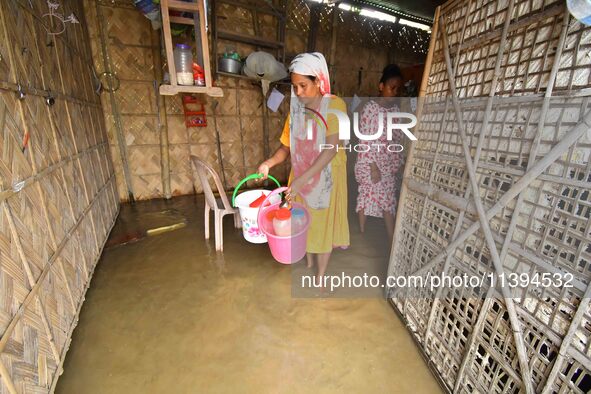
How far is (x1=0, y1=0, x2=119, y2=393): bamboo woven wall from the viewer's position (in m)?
1.14

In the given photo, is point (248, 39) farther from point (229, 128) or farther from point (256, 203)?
point (256, 203)

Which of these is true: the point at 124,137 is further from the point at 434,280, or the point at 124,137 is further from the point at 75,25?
the point at 434,280

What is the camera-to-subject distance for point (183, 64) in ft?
7.82

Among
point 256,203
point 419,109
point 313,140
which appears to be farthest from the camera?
point 256,203

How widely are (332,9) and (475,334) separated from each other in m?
5.28

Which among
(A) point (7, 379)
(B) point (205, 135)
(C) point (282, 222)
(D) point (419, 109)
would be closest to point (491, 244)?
(D) point (419, 109)

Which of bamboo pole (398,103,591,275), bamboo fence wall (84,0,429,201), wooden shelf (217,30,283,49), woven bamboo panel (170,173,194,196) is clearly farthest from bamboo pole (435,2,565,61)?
woven bamboo panel (170,173,194,196)

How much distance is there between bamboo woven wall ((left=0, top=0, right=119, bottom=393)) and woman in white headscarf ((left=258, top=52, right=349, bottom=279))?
4.19ft

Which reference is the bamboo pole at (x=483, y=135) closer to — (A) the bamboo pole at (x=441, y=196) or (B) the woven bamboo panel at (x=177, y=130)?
(A) the bamboo pole at (x=441, y=196)

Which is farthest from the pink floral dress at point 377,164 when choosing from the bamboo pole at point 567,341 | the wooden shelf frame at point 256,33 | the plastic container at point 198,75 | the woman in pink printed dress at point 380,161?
the wooden shelf frame at point 256,33

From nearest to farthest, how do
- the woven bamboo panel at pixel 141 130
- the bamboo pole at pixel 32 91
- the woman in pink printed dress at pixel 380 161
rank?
the bamboo pole at pixel 32 91 → the woman in pink printed dress at pixel 380 161 → the woven bamboo panel at pixel 141 130

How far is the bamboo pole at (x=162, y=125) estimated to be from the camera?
381 cm

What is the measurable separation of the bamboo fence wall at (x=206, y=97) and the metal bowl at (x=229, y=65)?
0.17 m

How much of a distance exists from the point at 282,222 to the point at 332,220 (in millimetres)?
495
